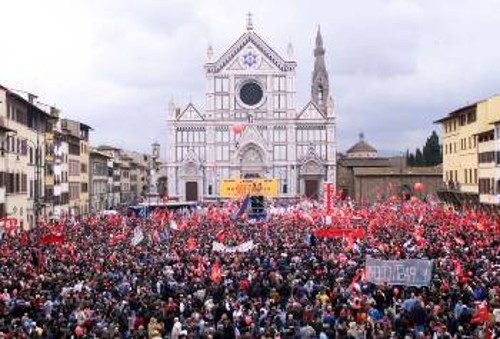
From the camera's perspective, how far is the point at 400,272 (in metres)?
22.4

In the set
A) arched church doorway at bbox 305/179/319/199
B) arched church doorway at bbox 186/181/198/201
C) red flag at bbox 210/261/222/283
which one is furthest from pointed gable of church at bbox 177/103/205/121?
red flag at bbox 210/261/222/283

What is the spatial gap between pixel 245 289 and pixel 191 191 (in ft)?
269

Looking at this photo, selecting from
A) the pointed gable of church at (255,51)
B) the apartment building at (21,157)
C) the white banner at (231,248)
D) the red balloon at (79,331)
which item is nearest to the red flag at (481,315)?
the red balloon at (79,331)

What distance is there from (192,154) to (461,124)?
3682cm

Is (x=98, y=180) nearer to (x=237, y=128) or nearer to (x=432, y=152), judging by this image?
(x=237, y=128)

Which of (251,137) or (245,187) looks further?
(251,137)

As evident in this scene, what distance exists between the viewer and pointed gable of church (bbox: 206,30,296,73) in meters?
106

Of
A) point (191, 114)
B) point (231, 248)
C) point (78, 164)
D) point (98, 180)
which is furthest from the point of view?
point (98, 180)

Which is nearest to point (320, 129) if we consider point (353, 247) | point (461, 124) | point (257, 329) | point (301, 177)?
point (301, 177)

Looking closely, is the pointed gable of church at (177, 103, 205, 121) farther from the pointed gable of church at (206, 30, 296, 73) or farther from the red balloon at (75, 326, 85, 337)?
the red balloon at (75, 326, 85, 337)

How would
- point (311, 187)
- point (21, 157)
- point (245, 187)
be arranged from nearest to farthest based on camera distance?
point (21, 157) → point (245, 187) → point (311, 187)

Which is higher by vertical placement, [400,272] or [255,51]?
[255,51]

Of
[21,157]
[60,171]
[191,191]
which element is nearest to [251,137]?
[191,191]

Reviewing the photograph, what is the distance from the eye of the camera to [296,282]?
24.3 metres
